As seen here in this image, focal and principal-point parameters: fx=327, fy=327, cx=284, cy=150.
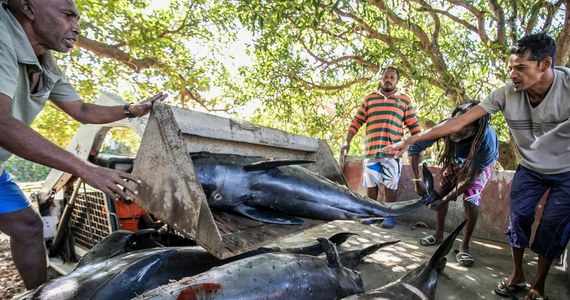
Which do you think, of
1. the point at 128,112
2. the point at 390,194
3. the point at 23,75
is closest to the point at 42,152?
the point at 23,75

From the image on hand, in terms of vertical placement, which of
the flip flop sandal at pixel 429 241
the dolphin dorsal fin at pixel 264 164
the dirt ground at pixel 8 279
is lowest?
the dirt ground at pixel 8 279

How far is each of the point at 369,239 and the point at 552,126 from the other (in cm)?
210

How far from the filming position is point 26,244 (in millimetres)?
1917

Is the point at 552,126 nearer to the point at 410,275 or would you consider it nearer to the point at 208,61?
the point at 410,275

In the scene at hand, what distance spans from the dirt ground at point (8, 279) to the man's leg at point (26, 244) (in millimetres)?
1377

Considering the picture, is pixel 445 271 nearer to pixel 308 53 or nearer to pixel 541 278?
pixel 541 278

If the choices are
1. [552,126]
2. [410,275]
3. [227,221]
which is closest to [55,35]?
[227,221]

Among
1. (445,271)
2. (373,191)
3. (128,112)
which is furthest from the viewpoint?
(373,191)

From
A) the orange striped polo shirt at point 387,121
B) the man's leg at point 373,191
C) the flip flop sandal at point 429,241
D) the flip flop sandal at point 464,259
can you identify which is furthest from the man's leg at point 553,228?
the man's leg at point 373,191

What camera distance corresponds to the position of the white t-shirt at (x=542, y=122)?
89.0 inches

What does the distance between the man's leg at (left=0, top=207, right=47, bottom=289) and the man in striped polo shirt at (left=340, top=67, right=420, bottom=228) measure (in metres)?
3.38

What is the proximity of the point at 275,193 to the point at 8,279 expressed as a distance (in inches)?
126

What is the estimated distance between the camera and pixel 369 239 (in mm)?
3771

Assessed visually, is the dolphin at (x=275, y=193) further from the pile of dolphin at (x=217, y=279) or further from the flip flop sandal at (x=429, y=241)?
the flip flop sandal at (x=429, y=241)
